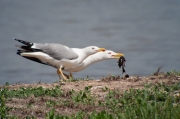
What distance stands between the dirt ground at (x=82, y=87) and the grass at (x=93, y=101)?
0.05 feet

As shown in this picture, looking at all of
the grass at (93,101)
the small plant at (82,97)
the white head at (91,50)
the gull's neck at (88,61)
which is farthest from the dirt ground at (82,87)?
the white head at (91,50)

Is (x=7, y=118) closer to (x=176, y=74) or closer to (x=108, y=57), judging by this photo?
(x=176, y=74)

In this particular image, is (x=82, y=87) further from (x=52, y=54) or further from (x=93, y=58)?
(x=93, y=58)

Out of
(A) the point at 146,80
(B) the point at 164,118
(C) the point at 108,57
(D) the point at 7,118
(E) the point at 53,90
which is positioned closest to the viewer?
(B) the point at 164,118

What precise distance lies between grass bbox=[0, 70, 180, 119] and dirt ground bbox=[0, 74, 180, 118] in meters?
0.01

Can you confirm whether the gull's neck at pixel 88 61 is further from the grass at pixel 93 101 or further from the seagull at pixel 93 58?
the grass at pixel 93 101

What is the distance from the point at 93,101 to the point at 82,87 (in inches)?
42.9

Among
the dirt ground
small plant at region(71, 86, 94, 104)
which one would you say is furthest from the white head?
small plant at region(71, 86, 94, 104)

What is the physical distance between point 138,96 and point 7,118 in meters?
1.89

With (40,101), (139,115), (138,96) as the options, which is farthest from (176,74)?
(139,115)

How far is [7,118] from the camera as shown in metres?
5.93

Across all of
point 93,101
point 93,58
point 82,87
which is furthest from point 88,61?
point 93,101

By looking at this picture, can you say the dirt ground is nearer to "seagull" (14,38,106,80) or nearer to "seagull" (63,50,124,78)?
"seagull" (14,38,106,80)

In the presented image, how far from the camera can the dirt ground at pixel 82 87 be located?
21.3ft
